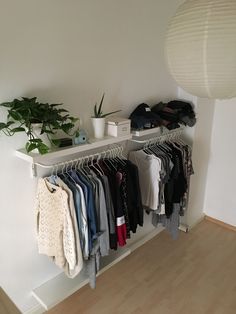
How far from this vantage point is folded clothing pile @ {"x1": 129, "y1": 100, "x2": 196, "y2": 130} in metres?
2.29

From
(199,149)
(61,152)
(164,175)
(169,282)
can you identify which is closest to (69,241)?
(61,152)

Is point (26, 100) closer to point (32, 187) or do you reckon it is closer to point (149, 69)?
point (32, 187)

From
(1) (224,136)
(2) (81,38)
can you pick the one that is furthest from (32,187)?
(1) (224,136)

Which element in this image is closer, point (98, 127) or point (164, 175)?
point (98, 127)

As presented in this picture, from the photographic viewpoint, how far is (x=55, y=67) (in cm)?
177

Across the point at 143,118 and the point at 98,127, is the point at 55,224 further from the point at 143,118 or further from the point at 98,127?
the point at 143,118

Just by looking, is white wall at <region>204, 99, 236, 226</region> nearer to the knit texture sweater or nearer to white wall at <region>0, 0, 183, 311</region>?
white wall at <region>0, 0, 183, 311</region>

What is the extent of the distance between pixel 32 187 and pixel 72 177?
11.4 inches

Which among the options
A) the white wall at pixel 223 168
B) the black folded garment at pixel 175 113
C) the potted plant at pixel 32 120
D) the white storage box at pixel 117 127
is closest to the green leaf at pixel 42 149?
the potted plant at pixel 32 120

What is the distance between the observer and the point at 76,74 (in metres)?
1.90

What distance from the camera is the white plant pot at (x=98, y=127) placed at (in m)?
1.95

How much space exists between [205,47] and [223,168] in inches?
92.3

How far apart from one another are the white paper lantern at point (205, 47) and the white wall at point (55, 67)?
0.87m

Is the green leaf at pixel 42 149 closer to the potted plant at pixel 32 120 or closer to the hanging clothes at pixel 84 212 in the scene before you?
the potted plant at pixel 32 120
